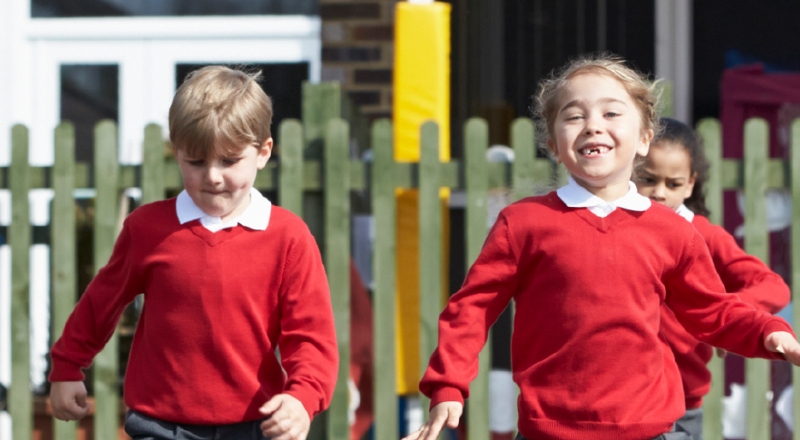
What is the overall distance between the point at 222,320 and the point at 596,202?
2.99ft

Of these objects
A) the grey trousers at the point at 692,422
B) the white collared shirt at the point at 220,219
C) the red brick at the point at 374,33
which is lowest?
the grey trousers at the point at 692,422

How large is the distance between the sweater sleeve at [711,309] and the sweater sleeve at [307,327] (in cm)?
81

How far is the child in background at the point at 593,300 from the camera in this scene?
2.29 m

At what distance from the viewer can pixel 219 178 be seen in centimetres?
241

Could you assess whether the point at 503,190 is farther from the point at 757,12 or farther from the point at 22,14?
the point at 22,14

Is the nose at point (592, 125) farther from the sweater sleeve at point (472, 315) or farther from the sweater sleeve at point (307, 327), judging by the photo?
the sweater sleeve at point (307, 327)

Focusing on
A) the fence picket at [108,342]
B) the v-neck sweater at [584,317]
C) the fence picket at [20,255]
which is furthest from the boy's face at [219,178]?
the fence picket at [20,255]

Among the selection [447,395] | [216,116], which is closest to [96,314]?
[216,116]

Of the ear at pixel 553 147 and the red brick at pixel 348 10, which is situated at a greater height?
the red brick at pixel 348 10

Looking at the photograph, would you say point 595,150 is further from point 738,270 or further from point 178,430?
point 178,430

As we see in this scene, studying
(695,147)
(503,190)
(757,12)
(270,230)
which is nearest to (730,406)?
(503,190)

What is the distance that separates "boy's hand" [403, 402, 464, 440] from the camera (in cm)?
220

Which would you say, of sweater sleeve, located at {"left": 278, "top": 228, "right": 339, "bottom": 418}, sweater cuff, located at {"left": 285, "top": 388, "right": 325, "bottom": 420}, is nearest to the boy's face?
sweater sleeve, located at {"left": 278, "top": 228, "right": 339, "bottom": 418}

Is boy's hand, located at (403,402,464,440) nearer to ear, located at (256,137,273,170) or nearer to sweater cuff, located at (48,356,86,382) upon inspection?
ear, located at (256,137,273,170)
